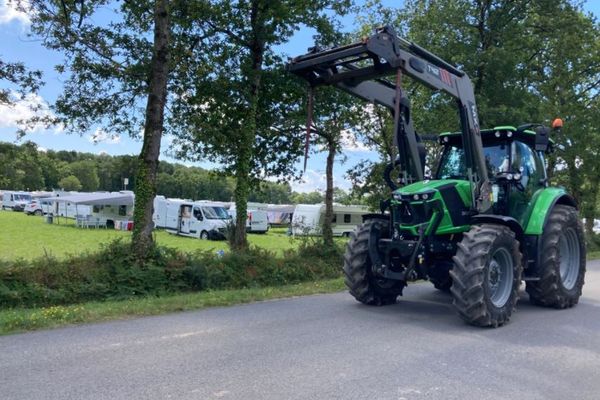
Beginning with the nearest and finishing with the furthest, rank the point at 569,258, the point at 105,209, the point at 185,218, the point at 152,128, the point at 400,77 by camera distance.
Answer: the point at 400,77 → the point at 569,258 → the point at 152,128 → the point at 185,218 → the point at 105,209

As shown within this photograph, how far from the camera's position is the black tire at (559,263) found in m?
8.47

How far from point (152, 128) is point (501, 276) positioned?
284 inches

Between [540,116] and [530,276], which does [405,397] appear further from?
[540,116]

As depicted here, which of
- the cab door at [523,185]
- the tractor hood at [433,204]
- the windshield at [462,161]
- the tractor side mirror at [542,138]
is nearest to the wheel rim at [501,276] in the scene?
the tractor hood at [433,204]

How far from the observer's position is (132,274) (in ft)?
32.3

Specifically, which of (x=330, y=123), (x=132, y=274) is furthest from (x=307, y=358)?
(x=330, y=123)

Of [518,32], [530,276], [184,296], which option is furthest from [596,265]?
[184,296]

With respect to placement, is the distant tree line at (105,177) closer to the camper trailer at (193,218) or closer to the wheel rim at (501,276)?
the camper trailer at (193,218)

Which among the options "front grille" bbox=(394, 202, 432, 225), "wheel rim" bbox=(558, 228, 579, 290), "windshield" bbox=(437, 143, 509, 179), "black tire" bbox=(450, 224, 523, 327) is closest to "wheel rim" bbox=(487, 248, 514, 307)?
"black tire" bbox=(450, 224, 523, 327)

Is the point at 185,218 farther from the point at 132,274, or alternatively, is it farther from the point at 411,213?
the point at 411,213

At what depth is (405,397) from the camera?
4.56 m

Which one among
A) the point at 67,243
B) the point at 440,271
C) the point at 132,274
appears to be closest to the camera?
the point at 440,271

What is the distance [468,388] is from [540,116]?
15.8 m

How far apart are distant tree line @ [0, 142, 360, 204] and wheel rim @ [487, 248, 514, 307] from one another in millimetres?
8554
